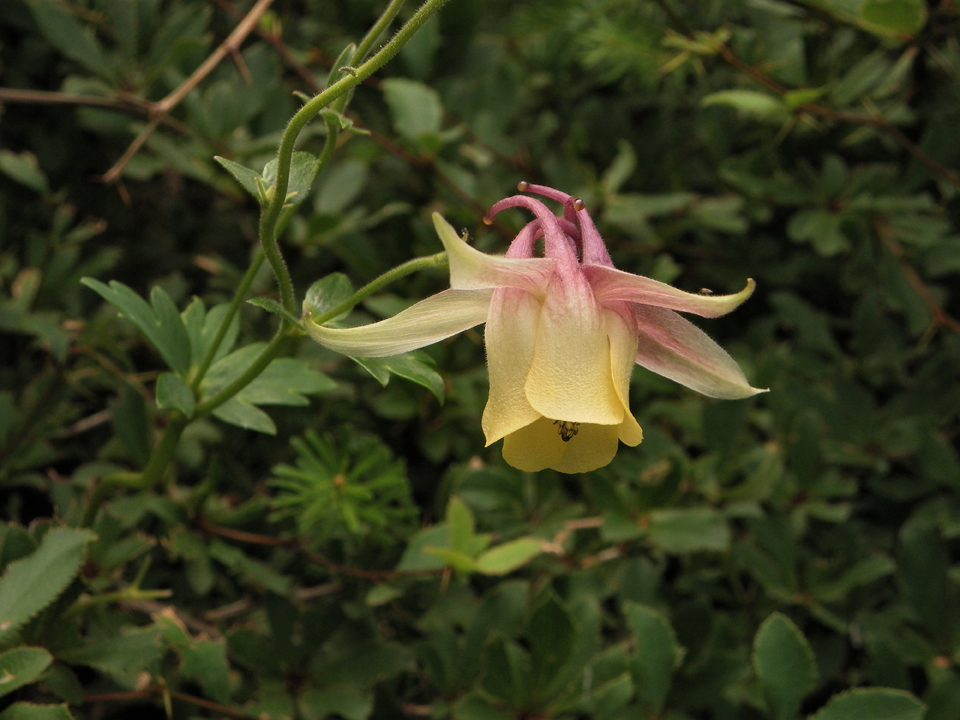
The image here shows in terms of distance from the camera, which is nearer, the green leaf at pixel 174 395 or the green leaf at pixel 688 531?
the green leaf at pixel 174 395

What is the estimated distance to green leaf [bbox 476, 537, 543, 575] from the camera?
2.82 feet

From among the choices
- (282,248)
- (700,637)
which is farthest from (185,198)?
(700,637)

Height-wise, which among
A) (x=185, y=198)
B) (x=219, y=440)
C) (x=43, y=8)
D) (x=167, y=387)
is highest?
(x=43, y=8)

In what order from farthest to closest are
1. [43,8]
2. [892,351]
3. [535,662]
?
1. [892,351]
2. [43,8]
3. [535,662]

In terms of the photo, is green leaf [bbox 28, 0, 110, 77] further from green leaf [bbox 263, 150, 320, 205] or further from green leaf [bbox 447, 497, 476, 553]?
green leaf [bbox 447, 497, 476, 553]

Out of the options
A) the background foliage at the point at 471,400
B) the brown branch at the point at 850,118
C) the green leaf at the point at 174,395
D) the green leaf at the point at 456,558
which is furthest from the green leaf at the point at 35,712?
the brown branch at the point at 850,118

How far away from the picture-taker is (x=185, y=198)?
1.37 meters

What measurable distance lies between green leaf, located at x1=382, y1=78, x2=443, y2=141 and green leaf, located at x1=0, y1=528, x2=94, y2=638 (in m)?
0.66

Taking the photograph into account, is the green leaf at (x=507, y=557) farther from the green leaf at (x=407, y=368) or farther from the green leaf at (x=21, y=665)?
the green leaf at (x=21, y=665)

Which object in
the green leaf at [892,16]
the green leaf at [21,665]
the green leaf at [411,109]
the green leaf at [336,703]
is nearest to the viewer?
the green leaf at [21,665]

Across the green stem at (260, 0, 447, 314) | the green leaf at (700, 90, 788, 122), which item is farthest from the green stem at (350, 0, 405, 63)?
the green leaf at (700, 90, 788, 122)

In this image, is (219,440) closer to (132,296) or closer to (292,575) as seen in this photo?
(292,575)

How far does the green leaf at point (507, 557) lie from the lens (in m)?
0.86

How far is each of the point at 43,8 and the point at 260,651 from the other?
860 mm
